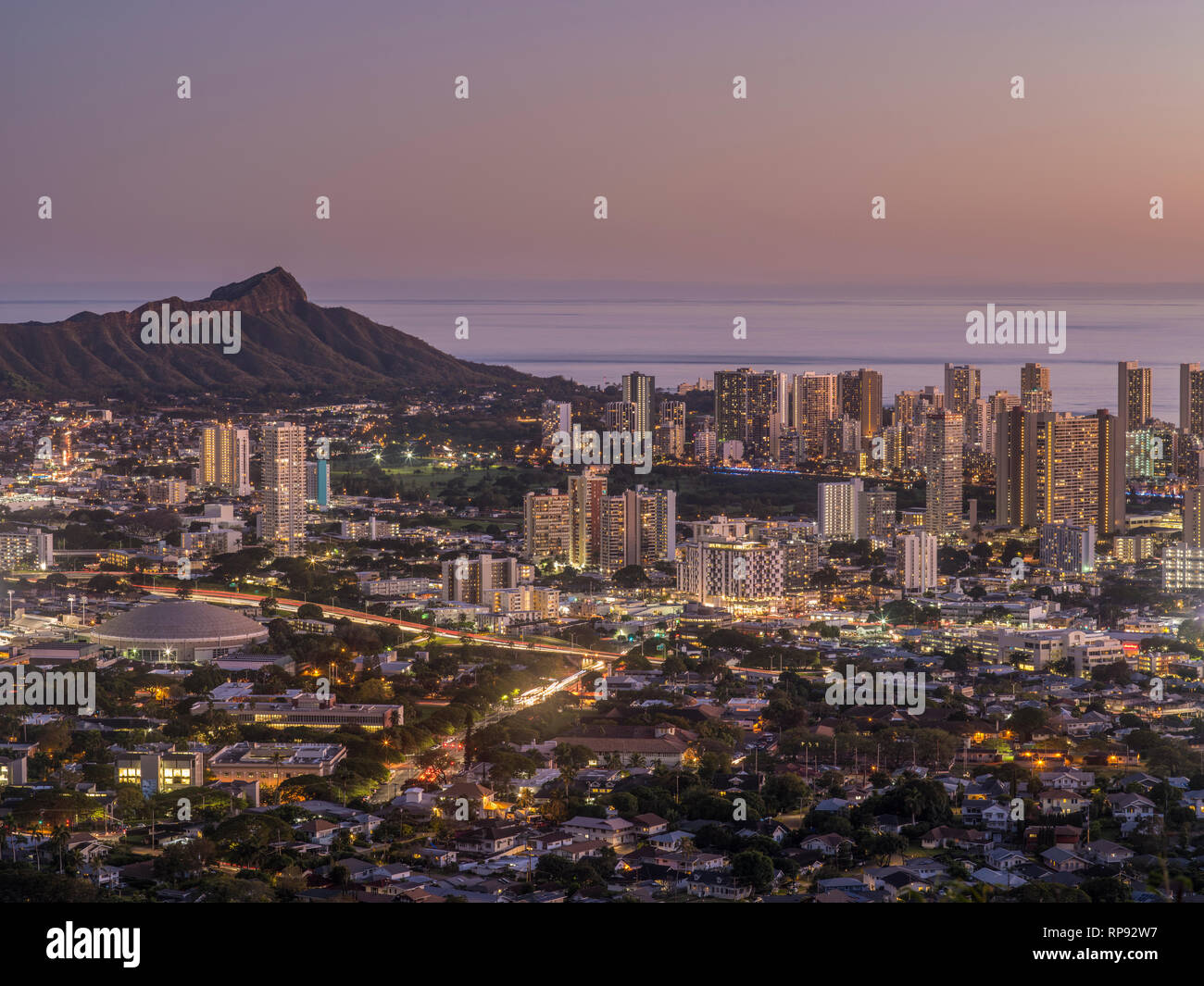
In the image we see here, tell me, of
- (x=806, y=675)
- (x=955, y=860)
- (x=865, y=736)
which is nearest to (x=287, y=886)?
(x=955, y=860)

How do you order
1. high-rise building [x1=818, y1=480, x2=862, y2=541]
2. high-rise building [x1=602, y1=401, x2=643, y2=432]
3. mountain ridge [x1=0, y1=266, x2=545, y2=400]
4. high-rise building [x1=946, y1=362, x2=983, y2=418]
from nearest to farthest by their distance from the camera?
high-rise building [x1=818, y1=480, x2=862, y2=541] < high-rise building [x1=602, y1=401, x2=643, y2=432] < high-rise building [x1=946, y1=362, x2=983, y2=418] < mountain ridge [x1=0, y1=266, x2=545, y2=400]

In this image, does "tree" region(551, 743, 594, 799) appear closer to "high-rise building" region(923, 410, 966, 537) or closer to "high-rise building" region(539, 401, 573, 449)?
"high-rise building" region(923, 410, 966, 537)

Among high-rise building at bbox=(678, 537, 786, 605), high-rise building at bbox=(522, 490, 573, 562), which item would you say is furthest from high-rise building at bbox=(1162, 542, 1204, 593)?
high-rise building at bbox=(522, 490, 573, 562)

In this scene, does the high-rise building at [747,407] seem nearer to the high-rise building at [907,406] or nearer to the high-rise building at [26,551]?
the high-rise building at [907,406]
